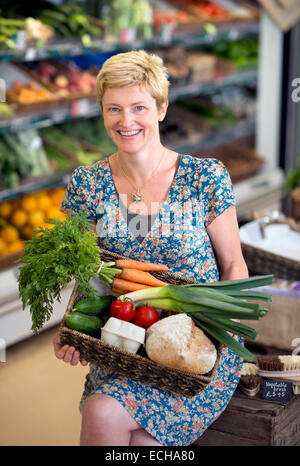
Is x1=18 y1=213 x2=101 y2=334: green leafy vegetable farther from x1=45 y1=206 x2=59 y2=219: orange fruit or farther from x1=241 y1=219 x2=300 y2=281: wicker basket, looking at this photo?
x1=45 y1=206 x2=59 y2=219: orange fruit

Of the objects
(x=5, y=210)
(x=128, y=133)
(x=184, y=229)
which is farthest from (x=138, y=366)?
(x=5, y=210)

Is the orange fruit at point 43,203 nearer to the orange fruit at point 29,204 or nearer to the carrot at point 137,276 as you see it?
the orange fruit at point 29,204

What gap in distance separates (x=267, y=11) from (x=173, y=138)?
1378 millimetres

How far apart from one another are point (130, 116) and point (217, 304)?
0.67m

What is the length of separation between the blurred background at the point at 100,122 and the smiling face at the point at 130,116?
82 centimetres

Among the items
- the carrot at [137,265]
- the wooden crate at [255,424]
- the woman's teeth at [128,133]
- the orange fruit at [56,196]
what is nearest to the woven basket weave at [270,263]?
the wooden crate at [255,424]

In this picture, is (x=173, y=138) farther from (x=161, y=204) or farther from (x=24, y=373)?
(x=161, y=204)

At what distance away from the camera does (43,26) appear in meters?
3.71

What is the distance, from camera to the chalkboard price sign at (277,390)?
2.01 metres

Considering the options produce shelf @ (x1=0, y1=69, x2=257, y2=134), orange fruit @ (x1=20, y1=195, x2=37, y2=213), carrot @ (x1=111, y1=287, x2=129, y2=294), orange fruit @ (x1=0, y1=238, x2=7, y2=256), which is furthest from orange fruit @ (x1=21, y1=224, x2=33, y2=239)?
carrot @ (x1=111, y1=287, x2=129, y2=294)

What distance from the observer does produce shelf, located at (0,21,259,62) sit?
11.8ft

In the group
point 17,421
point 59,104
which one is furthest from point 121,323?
point 59,104

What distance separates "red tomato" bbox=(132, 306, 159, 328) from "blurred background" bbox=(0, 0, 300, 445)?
A: 0.82m

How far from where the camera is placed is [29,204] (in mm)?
3871
